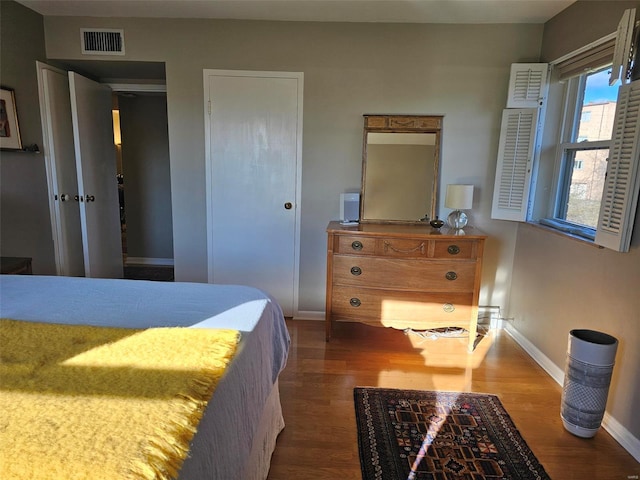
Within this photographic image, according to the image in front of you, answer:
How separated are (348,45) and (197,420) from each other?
285 cm

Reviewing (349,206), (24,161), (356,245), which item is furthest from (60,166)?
(356,245)

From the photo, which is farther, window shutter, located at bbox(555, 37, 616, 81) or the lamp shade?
the lamp shade

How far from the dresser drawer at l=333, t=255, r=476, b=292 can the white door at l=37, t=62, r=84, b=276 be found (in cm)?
226

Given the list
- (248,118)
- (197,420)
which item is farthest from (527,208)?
(197,420)

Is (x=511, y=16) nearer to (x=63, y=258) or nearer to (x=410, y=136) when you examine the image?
(x=410, y=136)

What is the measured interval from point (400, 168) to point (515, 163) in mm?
821

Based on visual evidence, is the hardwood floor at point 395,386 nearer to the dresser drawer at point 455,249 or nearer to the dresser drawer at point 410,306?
the dresser drawer at point 410,306

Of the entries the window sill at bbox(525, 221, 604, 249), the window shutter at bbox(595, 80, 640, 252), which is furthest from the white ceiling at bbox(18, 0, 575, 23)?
the window sill at bbox(525, 221, 604, 249)

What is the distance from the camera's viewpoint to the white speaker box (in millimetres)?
3061

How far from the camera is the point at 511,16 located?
278 cm

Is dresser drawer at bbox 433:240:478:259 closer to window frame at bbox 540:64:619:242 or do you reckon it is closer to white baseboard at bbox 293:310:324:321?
window frame at bbox 540:64:619:242

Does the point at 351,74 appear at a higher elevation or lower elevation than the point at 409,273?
higher

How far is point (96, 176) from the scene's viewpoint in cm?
346

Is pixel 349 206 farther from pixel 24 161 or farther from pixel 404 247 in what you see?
pixel 24 161
